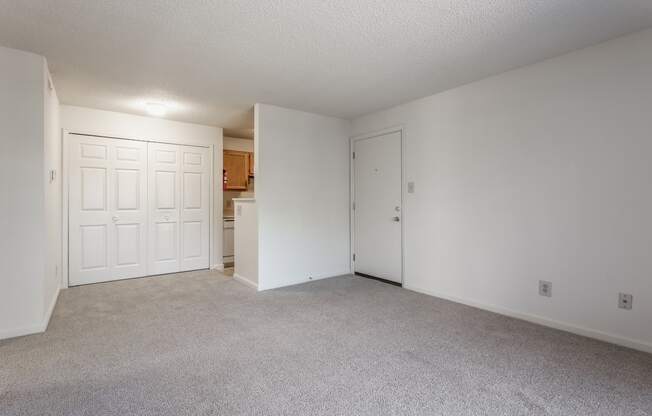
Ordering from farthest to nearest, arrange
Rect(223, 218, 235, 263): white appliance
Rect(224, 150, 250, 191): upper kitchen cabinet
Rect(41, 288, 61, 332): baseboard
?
Rect(224, 150, 250, 191): upper kitchen cabinet < Rect(223, 218, 235, 263): white appliance < Rect(41, 288, 61, 332): baseboard

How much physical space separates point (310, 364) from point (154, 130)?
13.4 feet

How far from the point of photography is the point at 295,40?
2.56 m

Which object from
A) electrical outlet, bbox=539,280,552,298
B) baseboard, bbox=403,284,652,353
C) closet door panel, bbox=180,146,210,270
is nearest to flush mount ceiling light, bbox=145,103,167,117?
closet door panel, bbox=180,146,210,270

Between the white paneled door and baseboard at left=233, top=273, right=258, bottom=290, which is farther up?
the white paneled door

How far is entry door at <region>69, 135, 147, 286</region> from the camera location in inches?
169

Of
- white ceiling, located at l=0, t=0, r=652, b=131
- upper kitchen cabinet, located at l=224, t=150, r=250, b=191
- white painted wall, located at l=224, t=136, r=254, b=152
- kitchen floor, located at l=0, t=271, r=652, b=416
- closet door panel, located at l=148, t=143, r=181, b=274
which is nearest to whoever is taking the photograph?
kitchen floor, located at l=0, t=271, r=652, b=416

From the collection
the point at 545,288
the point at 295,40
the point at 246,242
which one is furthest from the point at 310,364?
the point at 246,242

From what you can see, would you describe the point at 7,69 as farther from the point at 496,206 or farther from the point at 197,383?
the point at 496,206

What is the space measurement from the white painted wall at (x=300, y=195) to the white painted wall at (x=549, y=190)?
1.31 meters

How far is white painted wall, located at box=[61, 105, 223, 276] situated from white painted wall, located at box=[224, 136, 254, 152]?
2.24 ft

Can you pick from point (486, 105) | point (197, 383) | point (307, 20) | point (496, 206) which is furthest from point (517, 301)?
point (307, 20)

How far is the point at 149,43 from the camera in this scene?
2578 mm

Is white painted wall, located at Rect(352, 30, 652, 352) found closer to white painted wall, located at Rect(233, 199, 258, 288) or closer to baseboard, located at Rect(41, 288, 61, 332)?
white painted wall, located at Rect(233, 199, 258, 288)

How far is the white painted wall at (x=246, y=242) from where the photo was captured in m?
4.23
